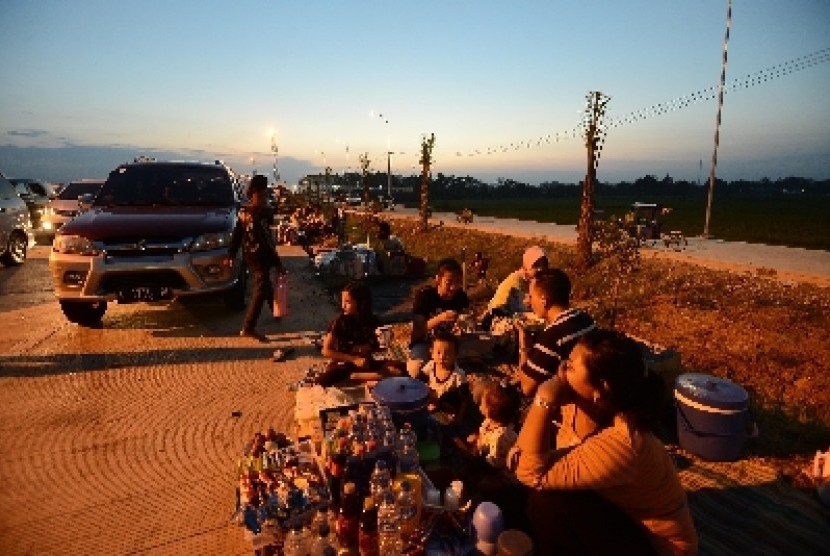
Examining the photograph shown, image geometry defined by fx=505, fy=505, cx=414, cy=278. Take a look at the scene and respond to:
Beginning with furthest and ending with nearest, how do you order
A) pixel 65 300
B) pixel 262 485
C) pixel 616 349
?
pixel 65 300, pixel 262 485, pixel 616 349

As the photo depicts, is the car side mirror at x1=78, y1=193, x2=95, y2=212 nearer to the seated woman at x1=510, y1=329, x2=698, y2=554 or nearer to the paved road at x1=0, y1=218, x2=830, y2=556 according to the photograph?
the paved road at x1=0, y1=218, x2=830, y2=556

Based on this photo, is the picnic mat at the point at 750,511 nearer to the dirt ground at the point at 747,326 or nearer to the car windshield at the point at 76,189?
the dirt ground at the point at 747,326

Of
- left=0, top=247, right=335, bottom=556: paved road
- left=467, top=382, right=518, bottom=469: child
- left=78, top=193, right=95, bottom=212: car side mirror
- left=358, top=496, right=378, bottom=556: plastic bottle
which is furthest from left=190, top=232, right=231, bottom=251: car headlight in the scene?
left=358, top=496, right=378, bottom=556: plastic bottle

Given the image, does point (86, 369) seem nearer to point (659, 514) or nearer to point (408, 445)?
point (408, 445)

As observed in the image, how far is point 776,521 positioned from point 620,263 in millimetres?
5631

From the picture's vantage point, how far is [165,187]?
8.26 metres

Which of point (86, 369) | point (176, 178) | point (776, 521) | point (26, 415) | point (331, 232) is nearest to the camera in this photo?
point (776, 521)

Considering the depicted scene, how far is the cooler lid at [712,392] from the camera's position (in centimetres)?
429

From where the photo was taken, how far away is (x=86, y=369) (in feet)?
20.9

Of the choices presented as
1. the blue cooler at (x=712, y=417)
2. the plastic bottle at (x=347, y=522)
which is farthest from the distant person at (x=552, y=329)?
the plastic bottle at (x=347, y=522)

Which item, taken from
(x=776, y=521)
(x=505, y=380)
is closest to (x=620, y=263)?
(x=505, y=380)

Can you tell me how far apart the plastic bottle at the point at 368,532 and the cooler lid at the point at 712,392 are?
→ 311 cm

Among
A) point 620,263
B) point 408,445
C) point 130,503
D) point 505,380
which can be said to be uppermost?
point 620,263

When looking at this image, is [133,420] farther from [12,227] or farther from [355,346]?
[12,227]
